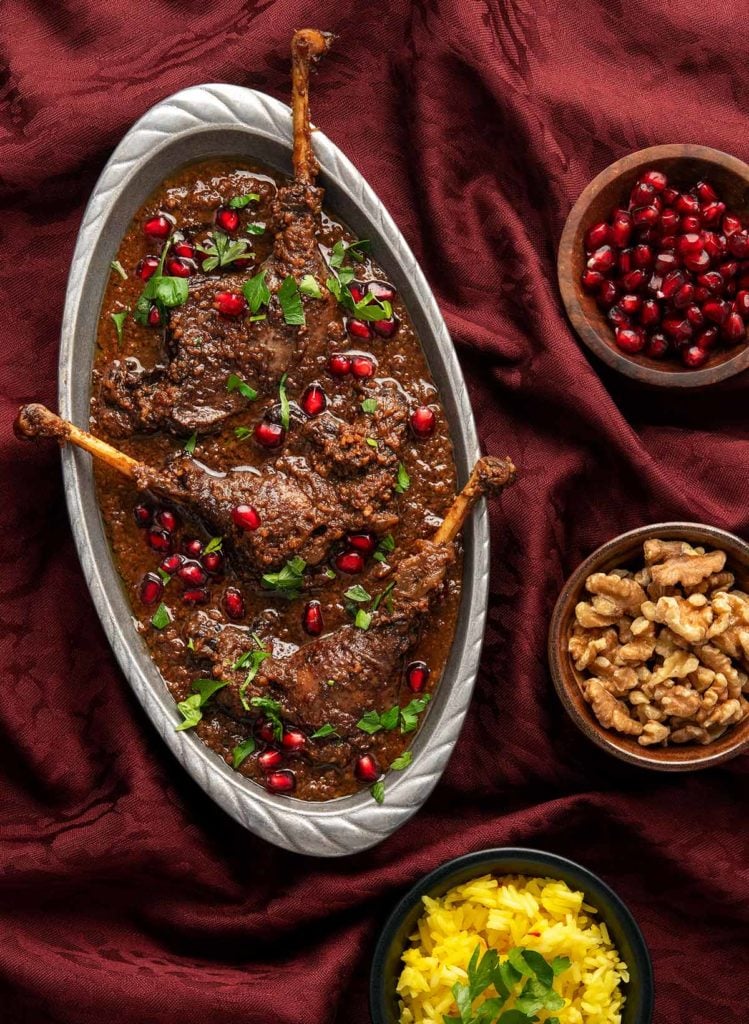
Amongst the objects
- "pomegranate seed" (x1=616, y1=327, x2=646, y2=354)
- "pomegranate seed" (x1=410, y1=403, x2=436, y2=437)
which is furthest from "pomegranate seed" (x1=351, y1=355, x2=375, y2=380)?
"pomegranate seed" (x1=616, y1=327, x2=646, y2=354)

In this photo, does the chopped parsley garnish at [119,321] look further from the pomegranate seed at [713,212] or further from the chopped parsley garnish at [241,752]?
the pomegranate seed at [713,212]

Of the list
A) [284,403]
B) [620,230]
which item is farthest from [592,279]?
[284,403]

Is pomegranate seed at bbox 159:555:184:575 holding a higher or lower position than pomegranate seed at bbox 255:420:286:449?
lower

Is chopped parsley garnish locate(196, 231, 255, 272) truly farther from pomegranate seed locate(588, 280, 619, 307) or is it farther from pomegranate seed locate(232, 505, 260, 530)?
pomegranate seed locate(588, 280, 619, 307)

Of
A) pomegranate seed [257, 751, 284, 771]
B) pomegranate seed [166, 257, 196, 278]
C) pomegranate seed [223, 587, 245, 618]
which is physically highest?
pomegranate seed [166, 257, 196, 278]

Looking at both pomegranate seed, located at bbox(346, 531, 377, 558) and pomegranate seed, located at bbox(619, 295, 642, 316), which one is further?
pomegranate seed, located at bbox(619, 295, 642, 316)

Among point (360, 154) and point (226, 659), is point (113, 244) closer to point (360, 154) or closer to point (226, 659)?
point (360, 154)

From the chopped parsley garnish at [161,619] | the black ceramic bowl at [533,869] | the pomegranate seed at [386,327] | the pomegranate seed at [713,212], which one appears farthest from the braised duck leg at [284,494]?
the pomegranate seed at [713,212]

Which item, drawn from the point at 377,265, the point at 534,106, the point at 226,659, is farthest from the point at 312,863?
the point at 534,106
